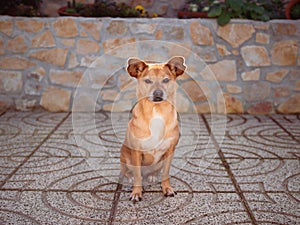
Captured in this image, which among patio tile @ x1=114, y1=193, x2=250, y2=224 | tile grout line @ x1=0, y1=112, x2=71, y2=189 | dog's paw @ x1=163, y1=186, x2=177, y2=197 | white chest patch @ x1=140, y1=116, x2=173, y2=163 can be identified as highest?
white chest patch @ x1=140, y1=116, x2=173, y2=163

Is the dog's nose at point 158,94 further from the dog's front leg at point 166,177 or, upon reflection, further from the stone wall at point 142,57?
the stone wall at point 142,57

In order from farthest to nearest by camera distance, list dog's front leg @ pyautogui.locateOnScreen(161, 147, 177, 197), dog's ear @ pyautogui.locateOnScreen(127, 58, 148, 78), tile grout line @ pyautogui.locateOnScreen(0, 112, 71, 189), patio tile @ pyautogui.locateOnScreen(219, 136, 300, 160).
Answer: patio tile @ pyautogui.locateOnScreen(219, 136, 300, 160)
tile grout line @ pyautogui.locateOnScreen(0, 112, 71, 189)
dog's front leg @ pyautogui.locateOnScreen(161, 147, 177, 197)
dog's ear @ pyautogui.locateOnScreen(127, 58, 148, 78)

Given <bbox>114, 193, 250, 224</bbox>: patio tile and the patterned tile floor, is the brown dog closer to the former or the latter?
<bbox>114, 193, 250, 224</bbox>: patio tile

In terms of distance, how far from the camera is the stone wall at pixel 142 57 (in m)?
4.33

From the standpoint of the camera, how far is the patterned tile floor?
228 cm

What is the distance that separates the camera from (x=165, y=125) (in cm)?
241

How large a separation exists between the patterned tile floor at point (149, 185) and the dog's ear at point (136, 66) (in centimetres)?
75

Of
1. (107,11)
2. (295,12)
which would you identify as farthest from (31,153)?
(295,12)

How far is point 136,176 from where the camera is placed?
246 centimetres

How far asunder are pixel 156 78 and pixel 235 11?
2.46 metres

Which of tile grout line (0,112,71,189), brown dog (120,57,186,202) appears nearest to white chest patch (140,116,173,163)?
brown dog (120,57,186,202)

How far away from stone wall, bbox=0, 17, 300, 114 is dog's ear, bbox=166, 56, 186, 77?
1.95 metres

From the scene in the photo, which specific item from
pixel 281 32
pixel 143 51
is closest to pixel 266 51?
pixel 281 32

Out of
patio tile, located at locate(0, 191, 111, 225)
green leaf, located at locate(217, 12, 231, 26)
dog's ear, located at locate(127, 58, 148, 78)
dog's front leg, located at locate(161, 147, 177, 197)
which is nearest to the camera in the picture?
patio tile, located at locate(0, 191, 111, 225)
